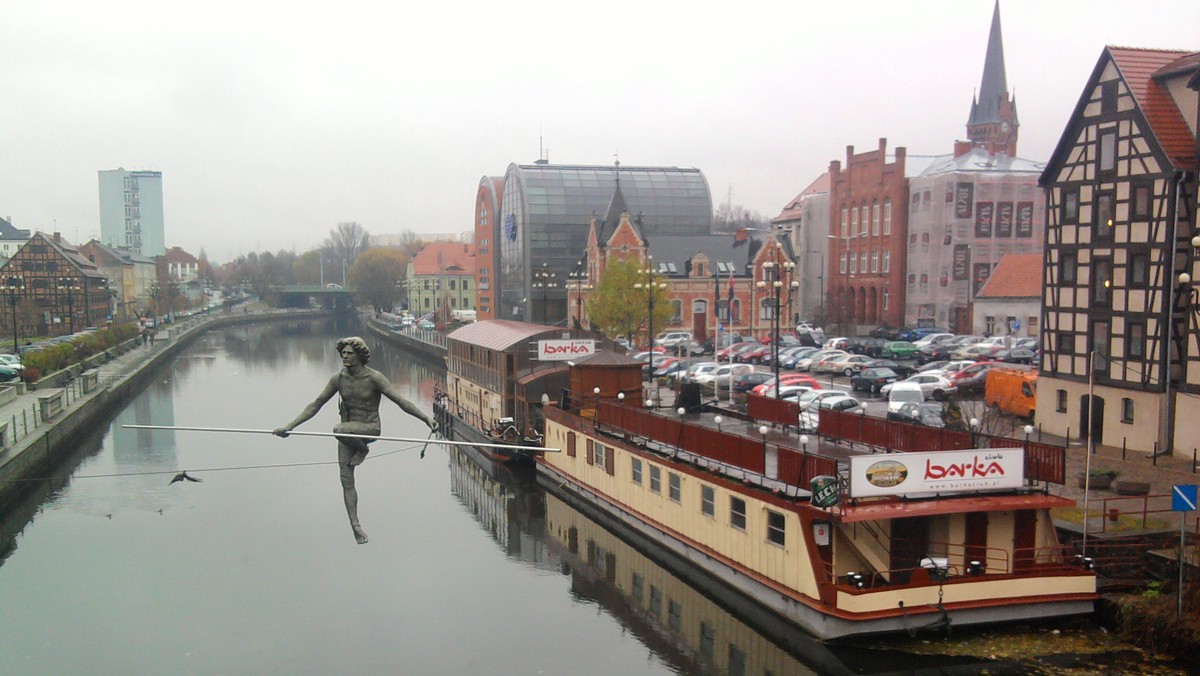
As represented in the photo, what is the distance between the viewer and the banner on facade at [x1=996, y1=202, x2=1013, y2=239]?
6175cm

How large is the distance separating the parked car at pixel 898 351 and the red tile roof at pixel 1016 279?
7277 millimetres

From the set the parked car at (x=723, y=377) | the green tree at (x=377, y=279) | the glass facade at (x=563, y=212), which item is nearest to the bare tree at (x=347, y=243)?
the green tree at (x=377, y=279)

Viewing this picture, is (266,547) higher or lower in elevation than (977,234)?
lower

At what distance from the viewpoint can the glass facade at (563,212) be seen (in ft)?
257

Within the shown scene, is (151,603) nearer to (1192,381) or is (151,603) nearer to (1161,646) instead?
(1161,646)

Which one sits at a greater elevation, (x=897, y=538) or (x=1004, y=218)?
(x=1004, y=218)

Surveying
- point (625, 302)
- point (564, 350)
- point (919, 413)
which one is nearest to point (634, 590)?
point (919, 413)

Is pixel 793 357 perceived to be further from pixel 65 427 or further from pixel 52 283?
pixel 52 283

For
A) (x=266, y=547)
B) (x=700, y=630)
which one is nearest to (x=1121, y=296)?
(x=700, y=630)

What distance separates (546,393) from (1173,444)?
19605 mm

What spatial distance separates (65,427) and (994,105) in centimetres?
8025

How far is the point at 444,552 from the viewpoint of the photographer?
84.3 ft

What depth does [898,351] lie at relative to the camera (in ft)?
171

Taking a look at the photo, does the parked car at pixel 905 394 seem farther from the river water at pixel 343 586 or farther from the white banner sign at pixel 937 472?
the white banner sign at pixel 937 472
